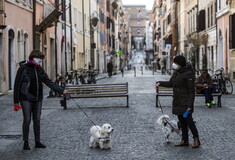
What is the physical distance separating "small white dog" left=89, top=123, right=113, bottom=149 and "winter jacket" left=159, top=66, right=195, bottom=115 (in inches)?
48.5

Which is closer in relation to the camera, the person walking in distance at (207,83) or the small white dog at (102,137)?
the small white dog at (102,137)

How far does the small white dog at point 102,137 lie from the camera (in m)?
9.05

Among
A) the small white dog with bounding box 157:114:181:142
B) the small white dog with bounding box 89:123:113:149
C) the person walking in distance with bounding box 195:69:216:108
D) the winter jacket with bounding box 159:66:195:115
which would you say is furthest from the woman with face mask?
the person walking in distance with bounding box 195:69:216:108

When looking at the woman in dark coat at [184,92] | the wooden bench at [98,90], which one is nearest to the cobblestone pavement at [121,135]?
the woman in dark coat at [184,92]

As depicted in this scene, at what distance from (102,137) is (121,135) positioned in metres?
1.88

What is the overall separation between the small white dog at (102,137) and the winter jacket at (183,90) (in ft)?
4.04

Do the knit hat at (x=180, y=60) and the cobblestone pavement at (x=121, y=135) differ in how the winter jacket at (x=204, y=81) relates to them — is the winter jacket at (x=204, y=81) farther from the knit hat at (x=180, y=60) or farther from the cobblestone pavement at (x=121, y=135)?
the knit hat at (x=180, y=60)

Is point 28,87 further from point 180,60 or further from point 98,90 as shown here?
point 98,90

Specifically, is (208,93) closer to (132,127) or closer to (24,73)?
(132,127)

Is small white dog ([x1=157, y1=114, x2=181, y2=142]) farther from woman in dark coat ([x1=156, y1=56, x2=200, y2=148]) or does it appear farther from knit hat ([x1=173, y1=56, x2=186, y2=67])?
knit hat ([x1=173, y1=56, x2=186, y2=67])

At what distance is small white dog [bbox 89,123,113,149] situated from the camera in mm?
9055

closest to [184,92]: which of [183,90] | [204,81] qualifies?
[183,90]

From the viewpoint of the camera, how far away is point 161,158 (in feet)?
27.3

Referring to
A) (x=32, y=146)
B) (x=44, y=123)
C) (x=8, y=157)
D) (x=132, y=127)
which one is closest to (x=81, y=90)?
(x=44, y=123)
